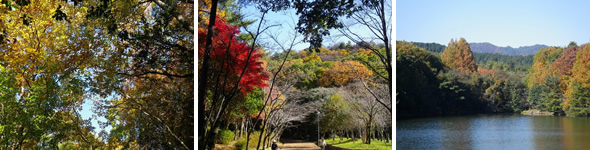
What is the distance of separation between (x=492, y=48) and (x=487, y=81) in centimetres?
73

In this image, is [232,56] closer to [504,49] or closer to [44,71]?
[44,71]

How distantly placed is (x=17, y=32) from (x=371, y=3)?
371cm

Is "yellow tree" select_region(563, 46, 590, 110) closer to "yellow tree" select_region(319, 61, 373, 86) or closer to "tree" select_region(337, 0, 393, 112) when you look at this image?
"tree" select_region(337, 0, 393, 112)

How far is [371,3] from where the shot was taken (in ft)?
16.9

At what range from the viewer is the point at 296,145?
510 centimetres

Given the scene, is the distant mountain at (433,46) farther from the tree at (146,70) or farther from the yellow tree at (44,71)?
the yellow tree at (44,71)

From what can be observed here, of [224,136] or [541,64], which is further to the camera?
[541,64]

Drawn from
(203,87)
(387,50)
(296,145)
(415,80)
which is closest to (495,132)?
(415,80)

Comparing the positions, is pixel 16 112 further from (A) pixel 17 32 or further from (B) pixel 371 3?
(B) pixel 371 3

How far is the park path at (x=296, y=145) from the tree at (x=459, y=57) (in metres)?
7.32

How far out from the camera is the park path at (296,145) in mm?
5078

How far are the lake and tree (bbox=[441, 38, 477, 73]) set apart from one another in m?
1.14

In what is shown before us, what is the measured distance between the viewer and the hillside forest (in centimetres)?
984

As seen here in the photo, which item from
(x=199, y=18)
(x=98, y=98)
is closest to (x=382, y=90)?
(x=199, y=18)
